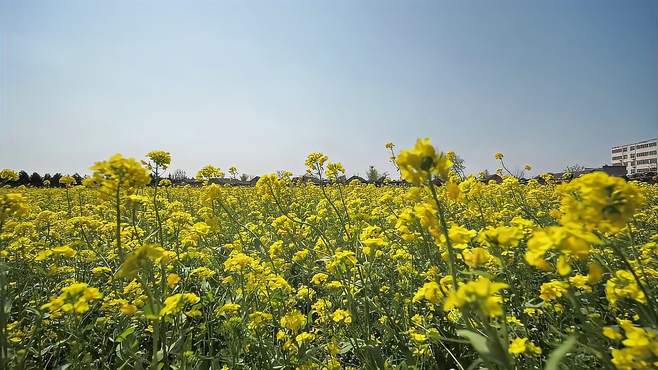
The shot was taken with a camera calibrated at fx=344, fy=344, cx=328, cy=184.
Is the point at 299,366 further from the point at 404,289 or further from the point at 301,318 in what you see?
the point at 404,289

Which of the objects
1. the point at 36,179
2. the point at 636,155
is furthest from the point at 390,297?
the point at 636,155

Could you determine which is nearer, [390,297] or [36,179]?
[390,297]

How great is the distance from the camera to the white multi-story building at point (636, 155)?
99.8 m

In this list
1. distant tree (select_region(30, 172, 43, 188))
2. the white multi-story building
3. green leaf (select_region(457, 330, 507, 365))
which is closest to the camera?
green leaf (select_region(457, 330, 507, 365))

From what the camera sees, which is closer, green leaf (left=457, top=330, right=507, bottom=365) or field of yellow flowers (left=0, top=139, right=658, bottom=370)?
green leaf (left=457, top=330, right=507, bottom=365)

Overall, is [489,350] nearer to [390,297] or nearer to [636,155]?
[390,297]

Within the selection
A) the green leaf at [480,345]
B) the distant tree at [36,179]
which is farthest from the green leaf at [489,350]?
the distant tree at [36,179]

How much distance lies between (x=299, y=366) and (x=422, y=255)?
2085mm

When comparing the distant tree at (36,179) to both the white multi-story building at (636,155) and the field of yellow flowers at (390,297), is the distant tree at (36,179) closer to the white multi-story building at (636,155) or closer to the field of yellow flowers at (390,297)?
the field of yellow flowers at (390,297)

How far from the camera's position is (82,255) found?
146 inches

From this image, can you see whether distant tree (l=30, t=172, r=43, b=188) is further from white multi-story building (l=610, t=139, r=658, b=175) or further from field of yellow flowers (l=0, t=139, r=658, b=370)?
white multi-story building (l=610, t=139, r=658, b=175)

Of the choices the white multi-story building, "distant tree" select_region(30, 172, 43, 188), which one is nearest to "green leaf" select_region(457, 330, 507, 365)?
"distant tree" select_region(30, 172, 43, 188)

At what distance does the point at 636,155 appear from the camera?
4247 inches

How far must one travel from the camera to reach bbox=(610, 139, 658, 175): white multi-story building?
327 ft
